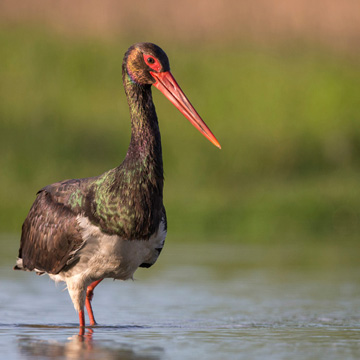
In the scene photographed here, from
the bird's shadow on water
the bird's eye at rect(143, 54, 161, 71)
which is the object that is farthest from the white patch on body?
the bird's eye at rect(143, 54, 161, 71)

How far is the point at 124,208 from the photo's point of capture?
733cm

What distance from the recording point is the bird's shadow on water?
6.41 meters

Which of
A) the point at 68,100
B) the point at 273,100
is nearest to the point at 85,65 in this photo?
the point at 68,100

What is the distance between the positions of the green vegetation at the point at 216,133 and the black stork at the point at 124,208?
19.4ft

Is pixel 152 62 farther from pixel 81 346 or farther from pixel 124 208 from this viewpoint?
pixel 81 346

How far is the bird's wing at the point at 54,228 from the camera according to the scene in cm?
753

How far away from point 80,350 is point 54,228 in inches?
52.3

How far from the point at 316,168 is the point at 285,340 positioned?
429 inches

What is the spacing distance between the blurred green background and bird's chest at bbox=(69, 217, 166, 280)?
592cm

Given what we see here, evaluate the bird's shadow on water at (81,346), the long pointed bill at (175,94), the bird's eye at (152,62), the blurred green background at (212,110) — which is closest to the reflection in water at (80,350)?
the bird's shadow on water at (81,346)

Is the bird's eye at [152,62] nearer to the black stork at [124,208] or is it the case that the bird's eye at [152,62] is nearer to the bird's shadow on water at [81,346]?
the black stork at [124,208]

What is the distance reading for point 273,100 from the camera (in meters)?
20.3

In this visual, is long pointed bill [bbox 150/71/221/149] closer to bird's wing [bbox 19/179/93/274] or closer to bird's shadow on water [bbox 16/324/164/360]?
bird's wing [bbox 19/179/93/274]

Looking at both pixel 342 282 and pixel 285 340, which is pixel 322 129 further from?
pixel 285 340
